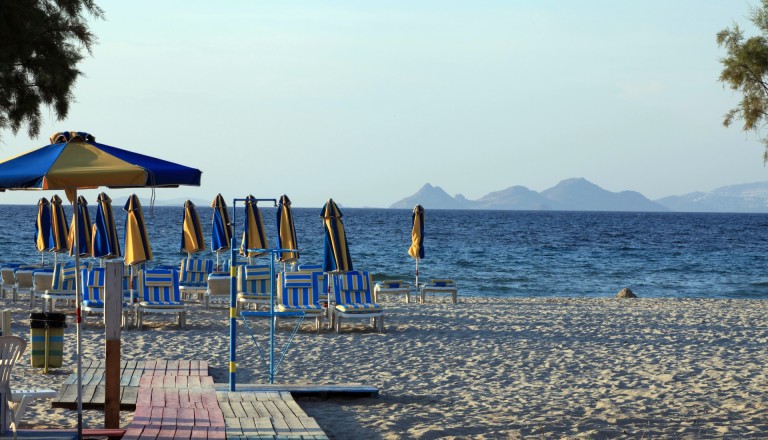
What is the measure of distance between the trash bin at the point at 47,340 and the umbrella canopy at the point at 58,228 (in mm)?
8047

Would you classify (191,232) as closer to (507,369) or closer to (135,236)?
(135,236)

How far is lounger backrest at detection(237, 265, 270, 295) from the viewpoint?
13.8 meters

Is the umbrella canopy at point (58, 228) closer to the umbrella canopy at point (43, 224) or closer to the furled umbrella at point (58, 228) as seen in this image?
the furled umbrella at point (58, 228)

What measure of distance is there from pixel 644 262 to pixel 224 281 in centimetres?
2786

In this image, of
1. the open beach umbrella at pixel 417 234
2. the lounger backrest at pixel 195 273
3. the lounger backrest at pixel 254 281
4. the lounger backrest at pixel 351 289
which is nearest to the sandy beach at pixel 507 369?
the lounger backrest at pixel 351 289

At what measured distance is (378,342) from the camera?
Answer: 37.8 ft

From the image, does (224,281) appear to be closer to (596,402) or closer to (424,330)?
(424,330)

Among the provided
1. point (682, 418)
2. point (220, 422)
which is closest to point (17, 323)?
point (220, 422)

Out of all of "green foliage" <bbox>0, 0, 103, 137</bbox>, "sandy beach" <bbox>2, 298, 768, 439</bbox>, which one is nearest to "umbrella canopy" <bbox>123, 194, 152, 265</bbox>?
"sandy beach" <bbox>2, 298, 768, 439</bbox>

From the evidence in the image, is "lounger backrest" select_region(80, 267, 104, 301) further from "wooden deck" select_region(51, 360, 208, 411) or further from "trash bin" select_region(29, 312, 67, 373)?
"trash bin" select_region(29, 312, 67, 373)

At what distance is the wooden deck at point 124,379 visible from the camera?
7.24 metres

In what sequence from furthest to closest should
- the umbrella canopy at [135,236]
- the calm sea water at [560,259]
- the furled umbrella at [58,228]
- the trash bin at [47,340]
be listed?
the calm sea water at [560,259], the furled umbrella at [58,228], the umbrella canopy at [135,236], the trash bin at [47,340]

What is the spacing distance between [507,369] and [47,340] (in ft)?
15.0

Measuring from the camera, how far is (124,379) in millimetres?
8109
